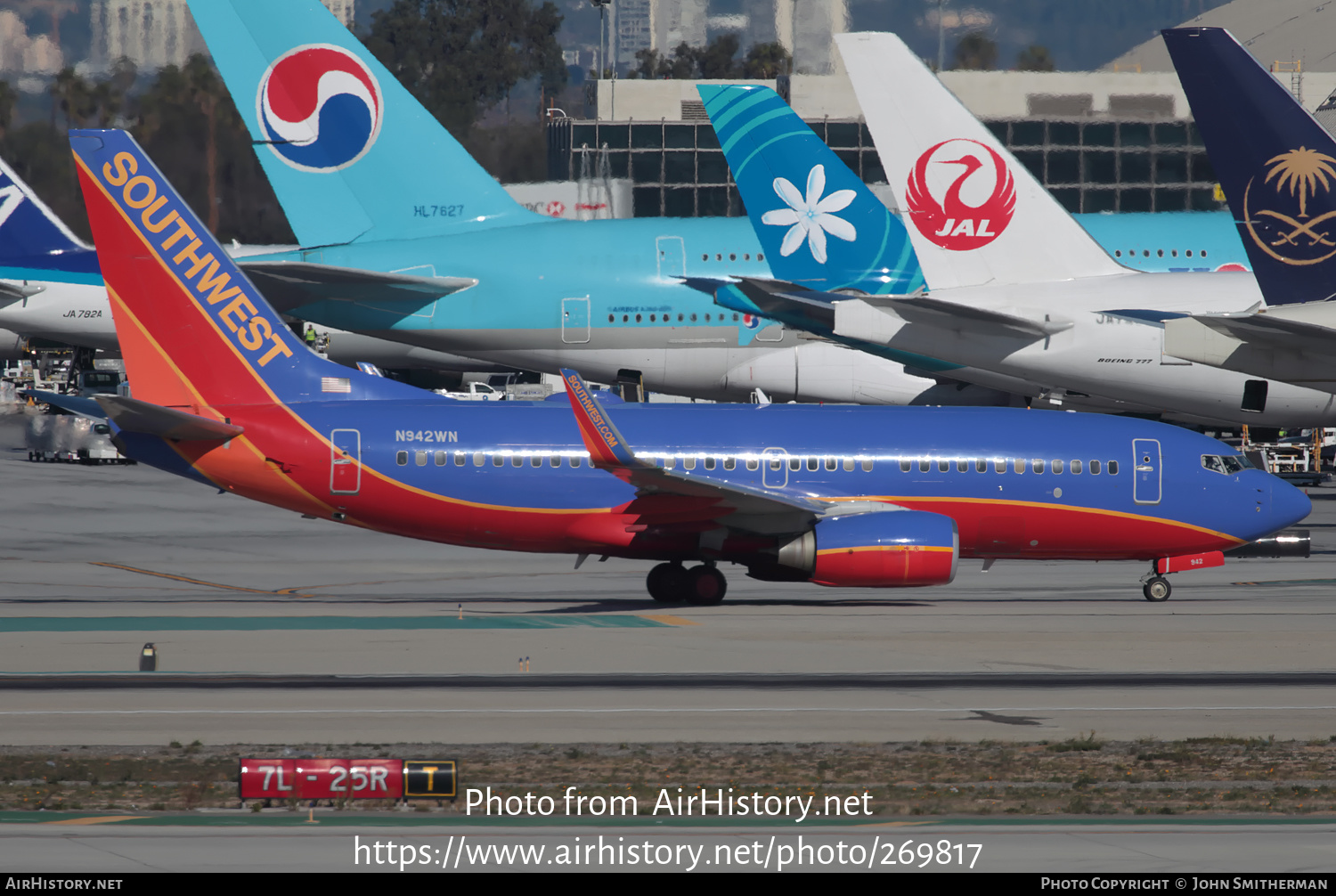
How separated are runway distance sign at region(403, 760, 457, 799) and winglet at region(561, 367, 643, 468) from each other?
38.9 ft

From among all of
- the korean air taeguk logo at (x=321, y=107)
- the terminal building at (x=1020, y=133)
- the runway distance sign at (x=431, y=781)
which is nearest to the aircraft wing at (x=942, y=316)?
the korean air taeguk logo at (x=321, y=107)

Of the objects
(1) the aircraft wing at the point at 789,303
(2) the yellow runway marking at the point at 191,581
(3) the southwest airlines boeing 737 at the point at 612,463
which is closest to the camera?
(3) the southwest airlines boeing 737 at the point at 612,463

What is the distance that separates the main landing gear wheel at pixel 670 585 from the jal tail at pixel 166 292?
7010 millimetres

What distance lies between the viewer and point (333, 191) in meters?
45.1

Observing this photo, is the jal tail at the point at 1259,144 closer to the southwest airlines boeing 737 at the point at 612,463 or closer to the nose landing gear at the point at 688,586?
the southwest airlines boeing 737 at the point at 612,463

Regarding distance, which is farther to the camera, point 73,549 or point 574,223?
point 574,223

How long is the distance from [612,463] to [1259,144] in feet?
37.4

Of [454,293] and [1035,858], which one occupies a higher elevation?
[454,293]

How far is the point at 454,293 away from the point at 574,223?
4.17m

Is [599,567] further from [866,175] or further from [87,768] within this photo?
[866,175]

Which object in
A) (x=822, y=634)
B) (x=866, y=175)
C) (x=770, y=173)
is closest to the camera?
(x=822, y=634)

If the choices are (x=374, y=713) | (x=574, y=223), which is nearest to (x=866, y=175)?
(x=574, y=223)

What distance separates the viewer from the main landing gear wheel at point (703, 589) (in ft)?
90.8

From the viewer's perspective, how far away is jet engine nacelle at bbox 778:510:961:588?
26297 millimetres
